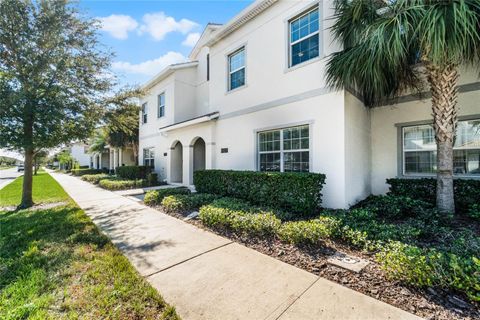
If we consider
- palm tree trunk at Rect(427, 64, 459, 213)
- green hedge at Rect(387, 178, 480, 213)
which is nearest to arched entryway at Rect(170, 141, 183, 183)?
green hedge at Rect(387, 178, 480, 213)

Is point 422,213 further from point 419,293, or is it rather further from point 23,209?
point 23,209

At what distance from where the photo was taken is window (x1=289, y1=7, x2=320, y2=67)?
23.9ft

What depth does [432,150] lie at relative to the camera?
297 inches

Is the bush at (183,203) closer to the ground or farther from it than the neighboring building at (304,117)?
closer to the ground

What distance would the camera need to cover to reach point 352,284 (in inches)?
126

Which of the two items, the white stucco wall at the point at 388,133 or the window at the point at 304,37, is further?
the white stucco wall at the point at 388,133

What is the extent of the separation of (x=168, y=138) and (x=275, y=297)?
12916mm

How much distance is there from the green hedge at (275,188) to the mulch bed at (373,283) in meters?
1.77

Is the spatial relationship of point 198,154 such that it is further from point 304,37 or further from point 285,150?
point 304,37

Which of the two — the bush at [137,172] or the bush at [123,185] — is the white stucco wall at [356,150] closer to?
the bush at [123,185]

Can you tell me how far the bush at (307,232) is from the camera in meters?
4.39

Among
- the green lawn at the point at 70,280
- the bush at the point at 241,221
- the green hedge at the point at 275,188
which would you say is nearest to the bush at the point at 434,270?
the bush at the point at 241,221

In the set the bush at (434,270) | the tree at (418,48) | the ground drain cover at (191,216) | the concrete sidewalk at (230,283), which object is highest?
the tree at (418,48)

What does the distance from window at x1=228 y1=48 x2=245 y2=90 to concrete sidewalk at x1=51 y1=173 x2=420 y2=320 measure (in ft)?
23.3
